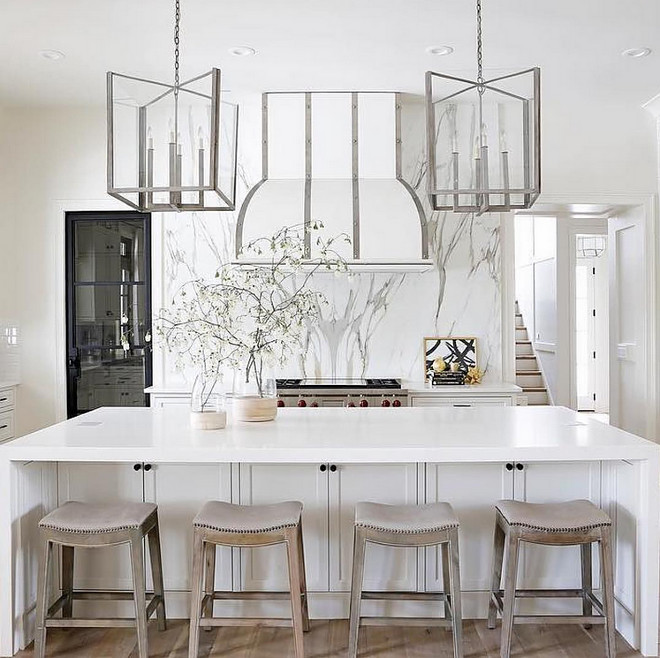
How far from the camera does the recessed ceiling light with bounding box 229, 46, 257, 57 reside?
4.05 m

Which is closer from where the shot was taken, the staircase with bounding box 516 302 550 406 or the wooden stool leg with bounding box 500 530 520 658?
the wooden stool leg with bounding box 500 530 520 658

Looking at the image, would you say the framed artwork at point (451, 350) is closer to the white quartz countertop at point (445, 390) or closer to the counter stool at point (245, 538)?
the white quartz countertop at point (445, 390)

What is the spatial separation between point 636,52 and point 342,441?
3.07 metres

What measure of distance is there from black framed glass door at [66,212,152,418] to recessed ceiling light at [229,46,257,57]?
1.62 m

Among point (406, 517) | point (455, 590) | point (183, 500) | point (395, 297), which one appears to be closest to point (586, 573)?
point (455, 590)

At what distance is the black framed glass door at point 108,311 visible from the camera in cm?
530

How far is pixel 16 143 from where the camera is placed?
5.20 metres

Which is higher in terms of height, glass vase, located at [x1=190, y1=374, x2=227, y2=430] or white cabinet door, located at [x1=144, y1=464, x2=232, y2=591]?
glass vase, located at [x1=190, y1=374, x2=227, y2=430]

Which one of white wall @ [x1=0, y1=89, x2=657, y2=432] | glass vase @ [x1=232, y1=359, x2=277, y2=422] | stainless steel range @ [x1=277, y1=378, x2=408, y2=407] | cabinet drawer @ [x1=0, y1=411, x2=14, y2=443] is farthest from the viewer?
white wall @ [x1=0, y1=89, x2=657, y2=432]

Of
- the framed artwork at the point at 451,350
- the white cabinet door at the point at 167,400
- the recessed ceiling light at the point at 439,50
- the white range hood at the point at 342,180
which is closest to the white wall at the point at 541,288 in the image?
the framed artwork at the point at 451,350

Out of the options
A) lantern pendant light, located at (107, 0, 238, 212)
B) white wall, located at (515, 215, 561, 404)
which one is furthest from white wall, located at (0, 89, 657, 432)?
lantern pendant light, located at (107, 0, 238, 212)

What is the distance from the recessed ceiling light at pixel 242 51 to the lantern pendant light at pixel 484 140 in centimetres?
171

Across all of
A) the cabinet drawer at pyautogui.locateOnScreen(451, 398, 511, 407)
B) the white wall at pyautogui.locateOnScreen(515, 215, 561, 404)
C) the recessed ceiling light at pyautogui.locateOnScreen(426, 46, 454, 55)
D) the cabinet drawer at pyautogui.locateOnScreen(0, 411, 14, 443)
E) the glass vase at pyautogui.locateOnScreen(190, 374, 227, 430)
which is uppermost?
the recessed ceiling light at pyautogui.locateOnScreen(426, 46, 454, 55)

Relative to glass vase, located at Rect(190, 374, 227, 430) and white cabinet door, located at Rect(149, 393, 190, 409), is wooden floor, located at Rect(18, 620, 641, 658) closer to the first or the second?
glass vase, located at Rect(190, 374, 227, 430)
